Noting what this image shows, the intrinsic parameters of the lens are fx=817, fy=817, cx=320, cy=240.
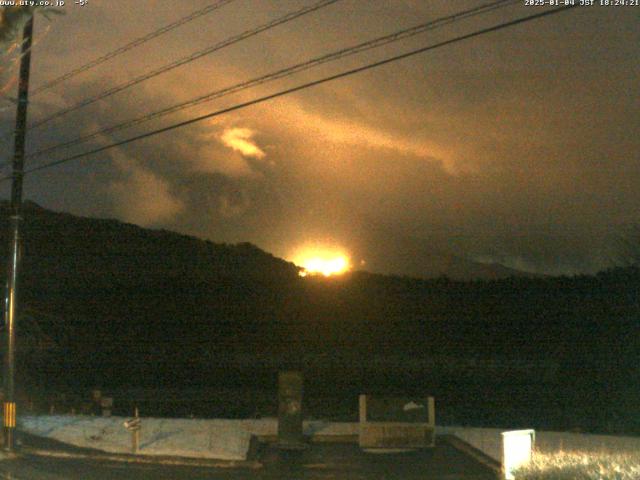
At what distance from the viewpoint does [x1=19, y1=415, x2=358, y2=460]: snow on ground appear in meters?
20.9

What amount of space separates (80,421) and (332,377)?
20.9m

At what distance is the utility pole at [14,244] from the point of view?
19.5 metres

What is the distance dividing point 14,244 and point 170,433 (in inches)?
292

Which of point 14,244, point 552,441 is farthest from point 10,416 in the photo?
point 552,441

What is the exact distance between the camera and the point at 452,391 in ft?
135

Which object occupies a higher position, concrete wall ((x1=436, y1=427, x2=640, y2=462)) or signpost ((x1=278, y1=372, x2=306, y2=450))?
signpost ((x1=278, y1=372, x2=306, y2=450))

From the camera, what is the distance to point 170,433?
23734mm

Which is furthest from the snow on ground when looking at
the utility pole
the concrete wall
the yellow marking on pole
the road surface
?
the concrete wall

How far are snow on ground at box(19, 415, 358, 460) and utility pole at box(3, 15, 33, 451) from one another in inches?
98.1

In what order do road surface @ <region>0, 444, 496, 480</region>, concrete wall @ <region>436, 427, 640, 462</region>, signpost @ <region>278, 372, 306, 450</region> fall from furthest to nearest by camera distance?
signpost @ <region>278, 372, 306, 450</region> < concrete wall @ <region>436, 427, 640, 462</region> < road surface @ <region>0, 444, 496, 480</region>

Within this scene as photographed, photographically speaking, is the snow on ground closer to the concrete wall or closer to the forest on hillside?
the concrete wall

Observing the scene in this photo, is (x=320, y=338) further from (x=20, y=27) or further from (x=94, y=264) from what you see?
(x=20, y=27)

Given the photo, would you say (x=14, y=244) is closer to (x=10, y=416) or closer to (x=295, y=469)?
(x=10, y=416)

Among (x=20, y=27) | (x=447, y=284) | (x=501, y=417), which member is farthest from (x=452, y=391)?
(x=20, y=27)
